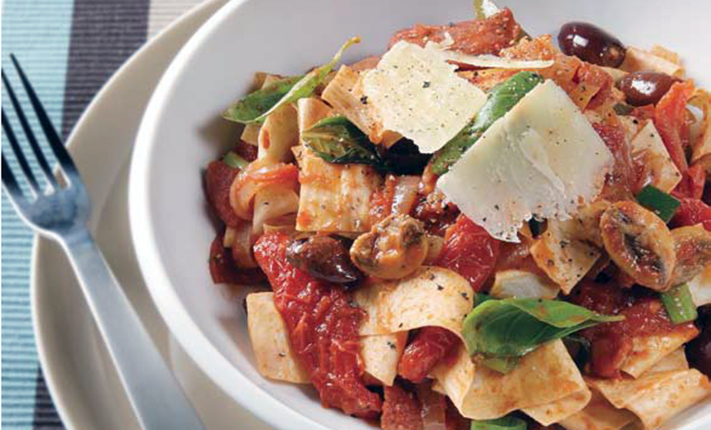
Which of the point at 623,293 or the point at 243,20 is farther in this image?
the point at 243,20

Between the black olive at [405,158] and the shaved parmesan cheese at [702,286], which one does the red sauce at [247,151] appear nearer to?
the black olive at [405,158]

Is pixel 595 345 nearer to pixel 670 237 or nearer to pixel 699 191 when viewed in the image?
pixel 670 237

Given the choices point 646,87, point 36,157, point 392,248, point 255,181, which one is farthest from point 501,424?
point 36,157

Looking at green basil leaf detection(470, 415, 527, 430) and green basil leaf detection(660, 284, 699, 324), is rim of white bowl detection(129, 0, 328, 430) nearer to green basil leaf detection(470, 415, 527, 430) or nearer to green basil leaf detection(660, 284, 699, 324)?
green basil leaf detection(470, 415, 527, 430)

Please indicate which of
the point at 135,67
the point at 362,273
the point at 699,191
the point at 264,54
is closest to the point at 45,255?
the point at 135,67

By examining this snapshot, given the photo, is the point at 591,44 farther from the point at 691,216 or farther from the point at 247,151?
the point at 247,151

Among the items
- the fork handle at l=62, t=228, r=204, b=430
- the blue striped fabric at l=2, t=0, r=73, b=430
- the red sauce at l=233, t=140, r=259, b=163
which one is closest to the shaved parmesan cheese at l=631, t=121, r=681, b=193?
the red sauce at l=233, t=140, r=259, b=163
